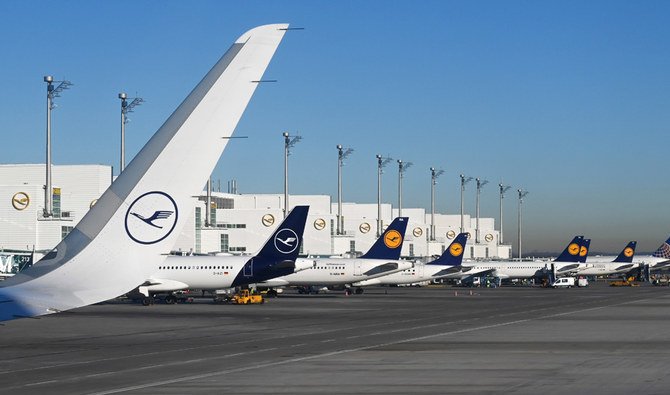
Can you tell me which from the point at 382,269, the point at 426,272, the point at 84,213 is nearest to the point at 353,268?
the point at 382,269

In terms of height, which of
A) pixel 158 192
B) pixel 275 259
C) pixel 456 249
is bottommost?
pixel 275 259

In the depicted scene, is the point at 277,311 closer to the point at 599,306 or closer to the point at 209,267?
the point at 209,267

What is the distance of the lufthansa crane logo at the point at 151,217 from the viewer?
1706 cm

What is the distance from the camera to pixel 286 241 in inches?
2899

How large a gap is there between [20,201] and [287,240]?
3000 cm

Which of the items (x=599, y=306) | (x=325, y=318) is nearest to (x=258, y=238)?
(x=599, y=306)

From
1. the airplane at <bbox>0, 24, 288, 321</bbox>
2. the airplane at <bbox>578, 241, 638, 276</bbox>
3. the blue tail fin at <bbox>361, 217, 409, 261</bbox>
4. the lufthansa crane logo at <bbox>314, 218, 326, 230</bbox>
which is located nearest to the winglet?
the airplane at <bbox>578, 241, 638, 276</bbox>

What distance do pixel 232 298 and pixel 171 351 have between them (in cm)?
4108

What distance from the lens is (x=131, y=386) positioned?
80.2ft

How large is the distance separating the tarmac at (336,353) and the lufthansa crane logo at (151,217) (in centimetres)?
716

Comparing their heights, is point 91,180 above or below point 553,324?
above

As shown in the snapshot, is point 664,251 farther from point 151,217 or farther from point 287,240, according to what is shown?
point 151,217

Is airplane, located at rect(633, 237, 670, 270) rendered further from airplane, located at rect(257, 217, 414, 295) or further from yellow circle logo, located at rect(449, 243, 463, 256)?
airplane, located at rect(257, 217, 414, 295)

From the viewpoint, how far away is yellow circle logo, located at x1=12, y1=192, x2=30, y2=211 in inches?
3585
